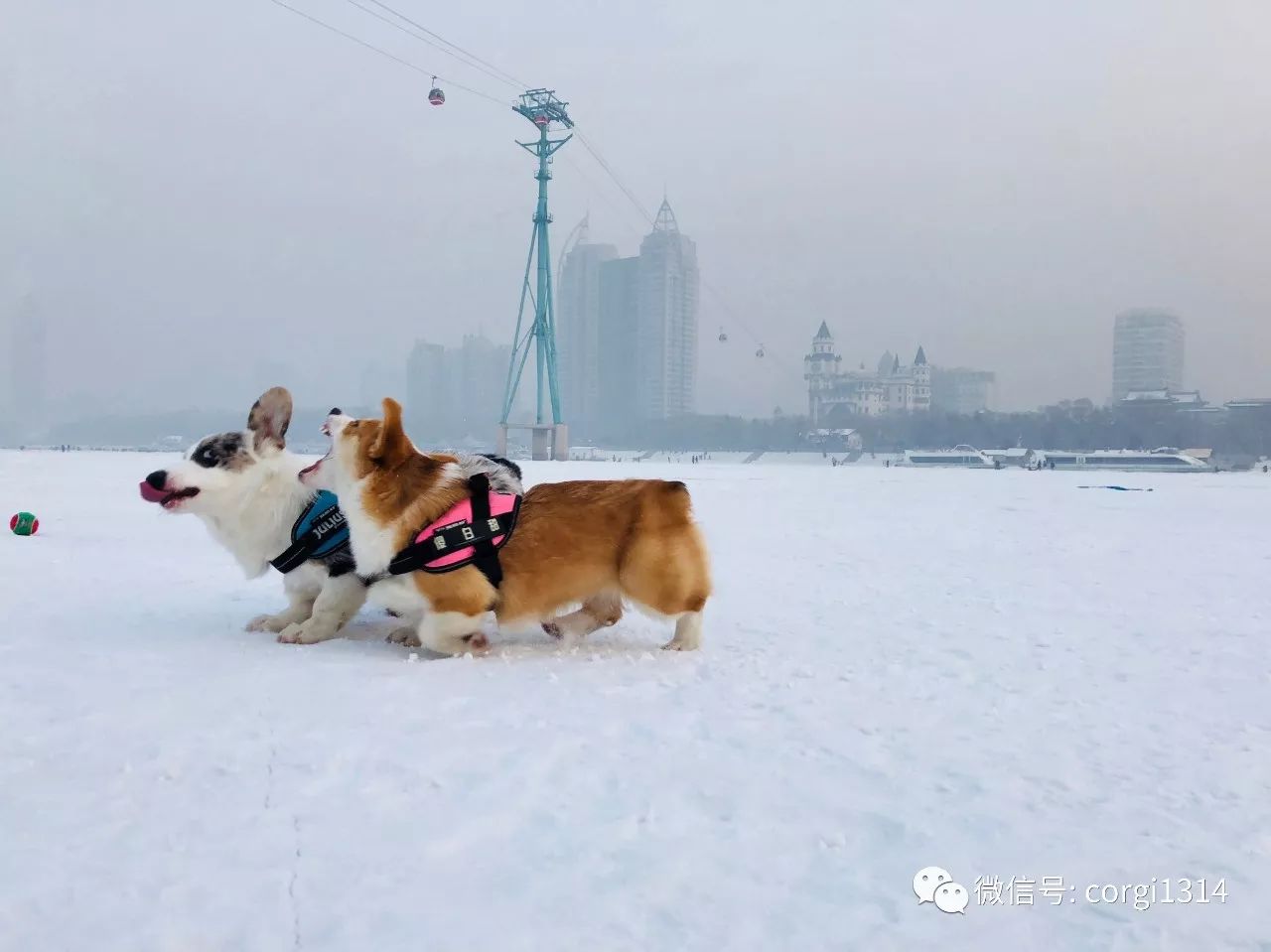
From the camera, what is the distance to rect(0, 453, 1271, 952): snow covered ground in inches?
61.4

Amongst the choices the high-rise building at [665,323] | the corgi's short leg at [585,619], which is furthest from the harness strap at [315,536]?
the high-rise building at [665,323]

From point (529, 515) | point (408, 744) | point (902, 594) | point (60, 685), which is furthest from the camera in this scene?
point (902, 594)

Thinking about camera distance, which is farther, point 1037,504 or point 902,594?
point 1037,504

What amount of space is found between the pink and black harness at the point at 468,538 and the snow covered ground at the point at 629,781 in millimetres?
390

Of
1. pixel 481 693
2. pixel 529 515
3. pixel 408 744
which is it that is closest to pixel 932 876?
pixel 408 744

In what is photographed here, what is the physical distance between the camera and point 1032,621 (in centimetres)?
451

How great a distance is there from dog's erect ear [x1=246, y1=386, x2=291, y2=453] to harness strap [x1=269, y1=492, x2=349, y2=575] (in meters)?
0.35

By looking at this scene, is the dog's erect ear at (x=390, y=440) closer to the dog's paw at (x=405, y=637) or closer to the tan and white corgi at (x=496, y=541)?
the tan and white corgi at (x=496, y=541)

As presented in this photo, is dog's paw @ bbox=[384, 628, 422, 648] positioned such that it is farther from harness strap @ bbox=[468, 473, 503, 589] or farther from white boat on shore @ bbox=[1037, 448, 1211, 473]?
white boat on shore @ bbox=[1037, 448, 1211, 473]

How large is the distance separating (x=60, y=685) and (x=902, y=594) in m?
4.38

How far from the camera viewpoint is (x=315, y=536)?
3688 mm

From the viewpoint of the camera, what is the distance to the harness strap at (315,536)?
144 inches

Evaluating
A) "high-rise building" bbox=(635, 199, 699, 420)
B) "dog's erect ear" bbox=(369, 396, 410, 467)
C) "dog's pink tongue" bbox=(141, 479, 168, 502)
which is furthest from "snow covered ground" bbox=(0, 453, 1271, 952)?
"high-rise building" bbox=(635, 199, 699, 420)

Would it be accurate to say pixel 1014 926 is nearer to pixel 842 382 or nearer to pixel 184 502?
pixel 184 502
